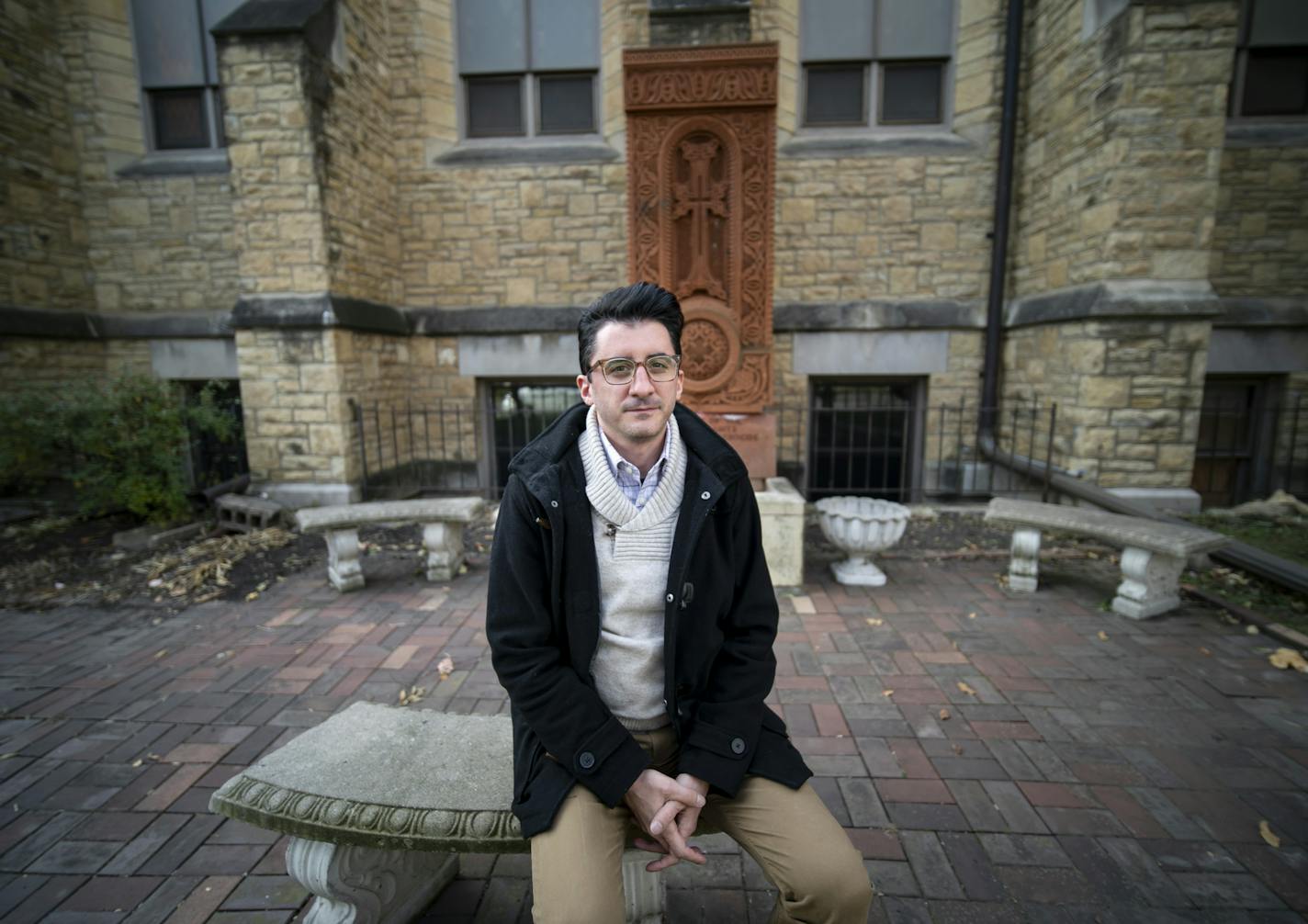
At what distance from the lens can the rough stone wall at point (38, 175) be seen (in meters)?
6.21

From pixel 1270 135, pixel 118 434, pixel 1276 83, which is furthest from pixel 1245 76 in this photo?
pixel 118 434

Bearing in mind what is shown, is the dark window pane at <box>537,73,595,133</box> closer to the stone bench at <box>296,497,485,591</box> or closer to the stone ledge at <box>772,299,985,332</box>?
the stone ledge at <box>772,299,985,332</box>

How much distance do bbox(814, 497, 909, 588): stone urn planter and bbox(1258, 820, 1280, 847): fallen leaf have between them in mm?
2210

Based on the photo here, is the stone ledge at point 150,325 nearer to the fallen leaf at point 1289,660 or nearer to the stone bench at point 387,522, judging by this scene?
the stone bench at point 387,522

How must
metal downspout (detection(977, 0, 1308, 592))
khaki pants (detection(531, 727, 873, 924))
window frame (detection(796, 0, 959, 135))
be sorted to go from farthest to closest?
window frame (detection(796, 0, 959, 135)) → metal downspout (detection(977, 0, 1308, 592)) → khaki pants (detection(531, 727, 873, 924))

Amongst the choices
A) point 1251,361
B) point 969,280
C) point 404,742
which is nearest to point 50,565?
point 404,742

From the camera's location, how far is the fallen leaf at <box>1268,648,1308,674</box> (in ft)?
9.92

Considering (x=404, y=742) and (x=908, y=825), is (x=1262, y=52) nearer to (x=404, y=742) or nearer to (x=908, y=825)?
(x=908, y=825)

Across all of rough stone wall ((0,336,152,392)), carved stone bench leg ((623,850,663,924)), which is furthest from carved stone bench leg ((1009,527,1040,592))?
rough stone wall ((0,336,152,392))

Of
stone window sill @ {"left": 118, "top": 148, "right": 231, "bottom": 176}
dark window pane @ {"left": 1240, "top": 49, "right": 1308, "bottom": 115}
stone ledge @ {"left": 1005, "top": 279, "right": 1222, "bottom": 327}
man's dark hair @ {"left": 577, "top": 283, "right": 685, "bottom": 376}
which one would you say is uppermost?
dark window pane @ {"left": 1240, "top": 49, "right": 1308, "bottom": 115}

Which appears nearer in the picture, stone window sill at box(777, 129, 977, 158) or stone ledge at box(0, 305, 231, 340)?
stone window sill at box(777, 129, 977, 158)

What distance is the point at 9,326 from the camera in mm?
6125

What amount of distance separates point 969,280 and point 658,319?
6641mm

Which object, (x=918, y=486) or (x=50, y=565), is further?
(x=918, y=486)
